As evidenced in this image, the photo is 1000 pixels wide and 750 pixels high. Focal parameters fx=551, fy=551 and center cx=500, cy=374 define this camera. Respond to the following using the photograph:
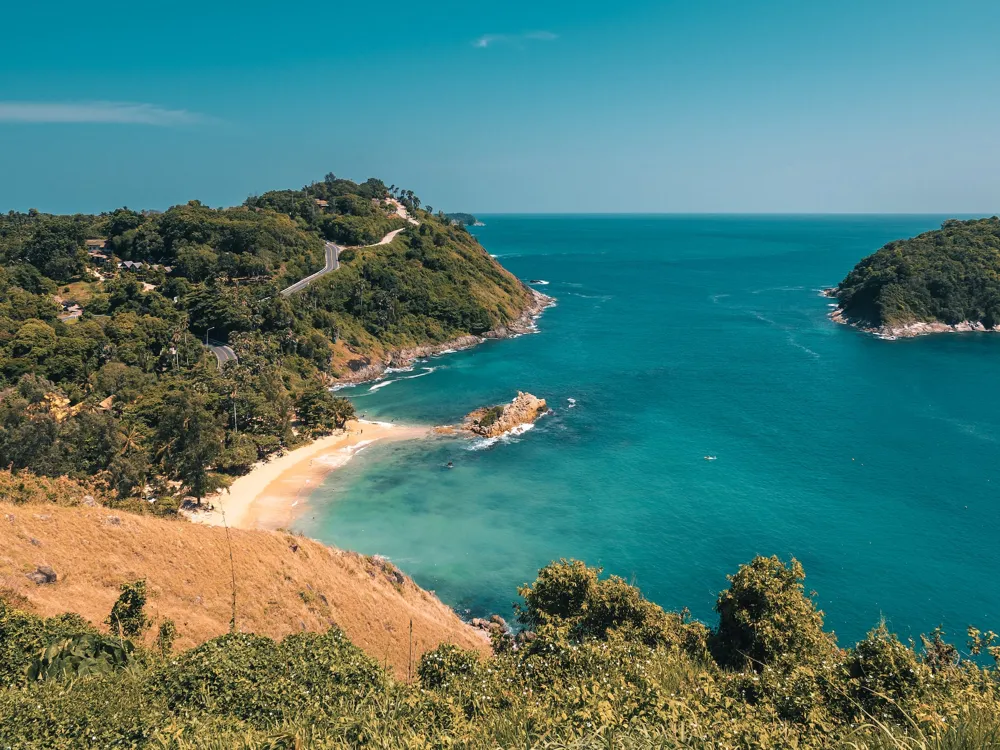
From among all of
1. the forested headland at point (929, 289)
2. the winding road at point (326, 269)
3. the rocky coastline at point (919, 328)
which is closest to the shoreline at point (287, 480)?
the winding road at point (326, 269)

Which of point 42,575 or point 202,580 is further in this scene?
point 202,580

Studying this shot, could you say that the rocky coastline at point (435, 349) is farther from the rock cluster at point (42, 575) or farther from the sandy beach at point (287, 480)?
the rock cluster at point (42, 575)

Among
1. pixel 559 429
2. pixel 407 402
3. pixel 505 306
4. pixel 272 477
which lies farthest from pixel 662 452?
pixel 505 306

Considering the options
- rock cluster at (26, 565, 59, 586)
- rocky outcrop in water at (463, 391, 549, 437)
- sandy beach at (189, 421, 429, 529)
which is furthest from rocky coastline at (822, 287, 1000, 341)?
rock cluster at (26, 565, 59, 586)

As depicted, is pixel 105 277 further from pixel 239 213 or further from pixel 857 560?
pixel 857 560

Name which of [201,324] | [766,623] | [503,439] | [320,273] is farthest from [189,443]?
[320,273]

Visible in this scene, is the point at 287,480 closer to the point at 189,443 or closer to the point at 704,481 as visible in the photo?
the point at 189,443

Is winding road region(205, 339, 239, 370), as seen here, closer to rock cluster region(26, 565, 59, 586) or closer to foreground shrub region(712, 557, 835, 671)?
rock cluster region(26, 565, 59, 586)
